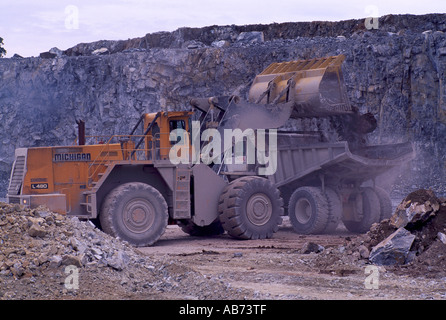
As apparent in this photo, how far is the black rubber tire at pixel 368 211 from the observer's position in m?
16.5

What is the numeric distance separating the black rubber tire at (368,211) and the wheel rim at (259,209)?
3.06 meters

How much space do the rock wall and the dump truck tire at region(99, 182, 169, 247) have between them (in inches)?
560

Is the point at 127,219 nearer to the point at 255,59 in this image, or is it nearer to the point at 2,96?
the point at 255,59

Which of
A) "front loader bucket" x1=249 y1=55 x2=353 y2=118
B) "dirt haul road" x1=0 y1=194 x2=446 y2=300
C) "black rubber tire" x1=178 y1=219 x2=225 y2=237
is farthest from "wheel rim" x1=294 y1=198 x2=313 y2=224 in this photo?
"dirt haul road" x1=0 y1=194 x2=446 y2=300

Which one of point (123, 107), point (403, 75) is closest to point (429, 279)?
point (403, 75)

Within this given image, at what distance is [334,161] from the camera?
51.0ft

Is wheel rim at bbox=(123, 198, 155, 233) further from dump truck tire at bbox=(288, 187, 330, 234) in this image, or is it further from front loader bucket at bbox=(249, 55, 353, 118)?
front loader bucket at bbox=(249, 55, 353, 118)

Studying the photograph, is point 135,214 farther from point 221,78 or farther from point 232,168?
point 221,78

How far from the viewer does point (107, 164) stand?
1390cm

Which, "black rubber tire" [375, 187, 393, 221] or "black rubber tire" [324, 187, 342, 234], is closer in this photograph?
"black rubber tire" [324, 187, 342, 234]

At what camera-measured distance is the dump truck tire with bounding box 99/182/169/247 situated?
1330 cm

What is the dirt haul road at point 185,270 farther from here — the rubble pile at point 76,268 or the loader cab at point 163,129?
the loader cab at point 163,129

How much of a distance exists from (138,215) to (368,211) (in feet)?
20.1

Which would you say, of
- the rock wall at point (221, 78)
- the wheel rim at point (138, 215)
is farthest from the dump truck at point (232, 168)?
the rock wall at point (221, 78)
